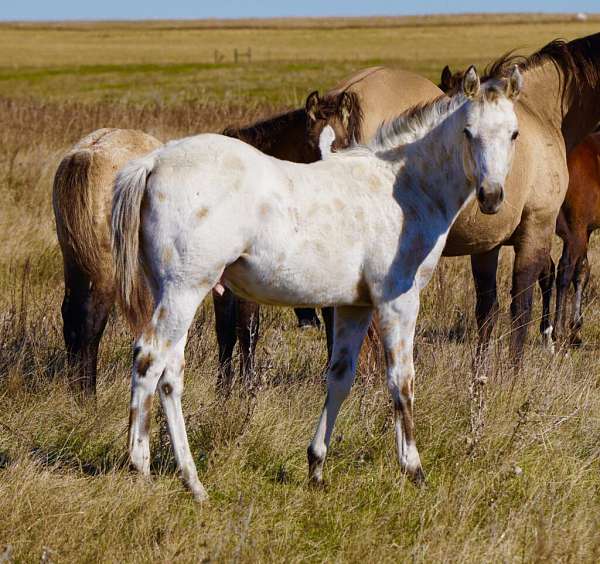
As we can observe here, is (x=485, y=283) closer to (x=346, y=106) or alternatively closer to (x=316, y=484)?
(x=346, y=106)

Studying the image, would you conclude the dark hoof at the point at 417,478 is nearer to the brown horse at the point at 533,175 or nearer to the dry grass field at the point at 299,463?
the dry grass field at the point at 299,463

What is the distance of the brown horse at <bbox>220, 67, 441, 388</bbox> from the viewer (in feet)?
19.0

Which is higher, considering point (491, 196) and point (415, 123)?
point (415, 123)

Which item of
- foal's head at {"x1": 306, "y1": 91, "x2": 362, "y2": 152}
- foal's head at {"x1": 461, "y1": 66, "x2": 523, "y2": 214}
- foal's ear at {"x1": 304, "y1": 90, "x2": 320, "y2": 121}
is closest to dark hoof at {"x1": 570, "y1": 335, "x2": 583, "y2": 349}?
foal's head at {"x1": 306, "y1": 91, "x2": 362, "y2": 152}

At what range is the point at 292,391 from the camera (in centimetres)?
533

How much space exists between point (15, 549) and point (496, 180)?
2.29 meters

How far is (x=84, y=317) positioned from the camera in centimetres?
577

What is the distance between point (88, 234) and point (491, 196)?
2625 mm

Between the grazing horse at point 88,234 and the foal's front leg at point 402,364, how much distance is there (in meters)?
1.98

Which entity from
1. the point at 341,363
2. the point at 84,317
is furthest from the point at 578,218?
the point at 341,363

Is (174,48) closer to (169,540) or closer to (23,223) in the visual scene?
(23,223)

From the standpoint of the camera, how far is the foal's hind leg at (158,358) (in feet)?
12.2

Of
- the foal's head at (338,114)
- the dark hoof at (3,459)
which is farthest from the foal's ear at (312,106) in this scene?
the dark hoof at (3,459)

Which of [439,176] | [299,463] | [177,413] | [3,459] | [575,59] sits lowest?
[299,463]
